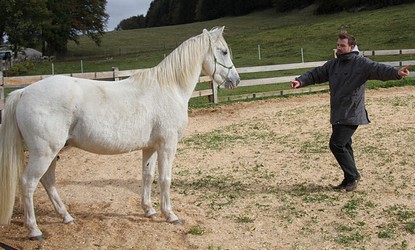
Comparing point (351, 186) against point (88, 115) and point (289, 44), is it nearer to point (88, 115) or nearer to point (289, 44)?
point (88, 115)

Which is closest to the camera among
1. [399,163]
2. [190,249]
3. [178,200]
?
[190,249]

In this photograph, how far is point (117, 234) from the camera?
4.35 metres

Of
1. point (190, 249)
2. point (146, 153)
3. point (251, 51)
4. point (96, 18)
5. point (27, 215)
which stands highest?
point (96, 18)

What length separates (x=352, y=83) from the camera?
528cm

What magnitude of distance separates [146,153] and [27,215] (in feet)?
4.23

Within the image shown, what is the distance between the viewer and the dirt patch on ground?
421 centimetres

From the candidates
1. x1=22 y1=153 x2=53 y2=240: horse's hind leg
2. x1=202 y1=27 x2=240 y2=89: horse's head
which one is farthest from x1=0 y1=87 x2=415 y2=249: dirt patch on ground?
x1=202 y1=27 x2=240 y2=89: horse's head

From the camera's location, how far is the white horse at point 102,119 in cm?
399

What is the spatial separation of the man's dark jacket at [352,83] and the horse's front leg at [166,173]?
207 cm

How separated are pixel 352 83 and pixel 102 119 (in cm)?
289

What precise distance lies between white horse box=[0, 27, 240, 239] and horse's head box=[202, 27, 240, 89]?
11 millimetres

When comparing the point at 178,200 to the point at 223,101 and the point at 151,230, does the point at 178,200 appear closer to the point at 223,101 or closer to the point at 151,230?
the point at 151,230

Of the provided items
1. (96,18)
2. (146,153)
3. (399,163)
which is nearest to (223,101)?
(399,163)

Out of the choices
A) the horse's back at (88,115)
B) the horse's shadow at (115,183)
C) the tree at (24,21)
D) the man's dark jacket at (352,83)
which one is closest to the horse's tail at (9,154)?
the horse's back at (88,115)
